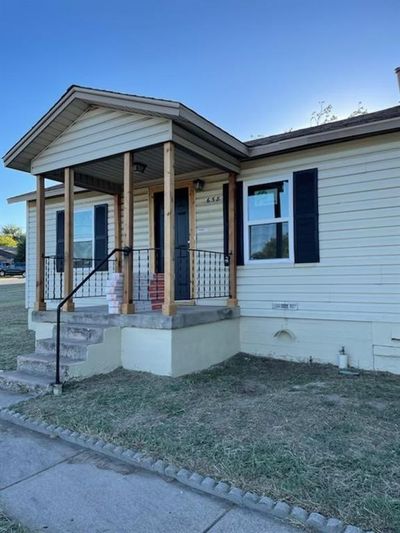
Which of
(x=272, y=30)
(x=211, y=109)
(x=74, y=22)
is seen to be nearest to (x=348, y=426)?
(x=272, y=30)

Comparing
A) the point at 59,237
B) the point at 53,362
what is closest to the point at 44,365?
the point at 53,362

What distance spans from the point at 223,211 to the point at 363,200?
224cm

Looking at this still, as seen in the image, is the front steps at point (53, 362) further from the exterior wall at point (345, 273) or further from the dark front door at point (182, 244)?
the exterior wall at point (345, 273)

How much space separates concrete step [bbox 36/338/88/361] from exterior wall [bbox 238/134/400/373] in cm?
272

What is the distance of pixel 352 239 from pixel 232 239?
1.82 metres

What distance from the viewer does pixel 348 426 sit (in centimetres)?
328

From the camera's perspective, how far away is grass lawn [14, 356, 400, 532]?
2.33 meters

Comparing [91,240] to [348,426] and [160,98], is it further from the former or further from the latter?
[348,426]

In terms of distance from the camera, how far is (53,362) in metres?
4.85

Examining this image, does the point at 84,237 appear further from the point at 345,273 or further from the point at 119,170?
the point at 345,273

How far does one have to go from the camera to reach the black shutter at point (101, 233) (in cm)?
823

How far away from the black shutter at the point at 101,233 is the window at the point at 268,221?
11.1 feet

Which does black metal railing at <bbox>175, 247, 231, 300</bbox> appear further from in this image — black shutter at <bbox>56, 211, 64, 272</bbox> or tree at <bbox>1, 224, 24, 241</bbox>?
tree at <bbox>1, 224, 24, 241</bbox>

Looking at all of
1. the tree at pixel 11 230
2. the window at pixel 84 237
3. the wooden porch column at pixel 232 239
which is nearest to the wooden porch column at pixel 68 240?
the window at pixel 84 237
